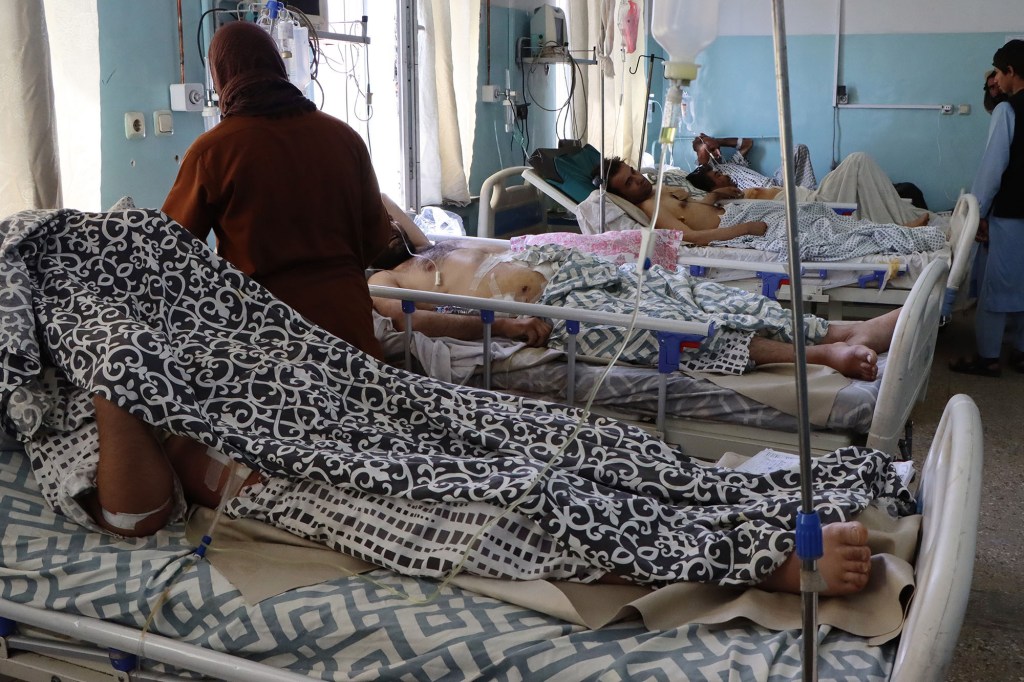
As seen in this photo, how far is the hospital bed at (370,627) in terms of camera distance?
53.0 inches

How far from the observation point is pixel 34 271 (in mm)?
1937

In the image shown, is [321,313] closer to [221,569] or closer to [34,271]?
[34,271]

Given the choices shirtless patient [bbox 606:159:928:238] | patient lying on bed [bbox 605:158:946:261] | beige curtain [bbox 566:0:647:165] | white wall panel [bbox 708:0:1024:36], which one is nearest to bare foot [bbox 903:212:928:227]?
shirtless patient [bbox 606:159:928:238]

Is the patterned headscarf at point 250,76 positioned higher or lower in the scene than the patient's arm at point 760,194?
higher

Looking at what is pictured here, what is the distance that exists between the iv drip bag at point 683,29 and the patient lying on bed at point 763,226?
3032 millimetres

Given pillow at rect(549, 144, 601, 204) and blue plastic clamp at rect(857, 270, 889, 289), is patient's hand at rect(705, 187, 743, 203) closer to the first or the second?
pillow at rect(549, 144, 601, 204)

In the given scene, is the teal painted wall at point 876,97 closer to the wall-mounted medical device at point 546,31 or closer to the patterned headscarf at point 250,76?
the wall-mounted medical device at point 546,31

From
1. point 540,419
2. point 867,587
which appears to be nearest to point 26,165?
point 540,419

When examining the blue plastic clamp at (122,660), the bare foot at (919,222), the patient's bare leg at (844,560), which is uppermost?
the bare foot at (919,222)

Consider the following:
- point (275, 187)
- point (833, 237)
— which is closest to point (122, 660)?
point (275, 187)

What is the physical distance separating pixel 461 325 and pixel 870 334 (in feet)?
4.40

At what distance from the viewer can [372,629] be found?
1.48 meters

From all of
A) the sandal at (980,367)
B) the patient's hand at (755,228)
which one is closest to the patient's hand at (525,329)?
the patient's hand at (755,228)

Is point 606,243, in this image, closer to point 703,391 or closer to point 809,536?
point 703,391
